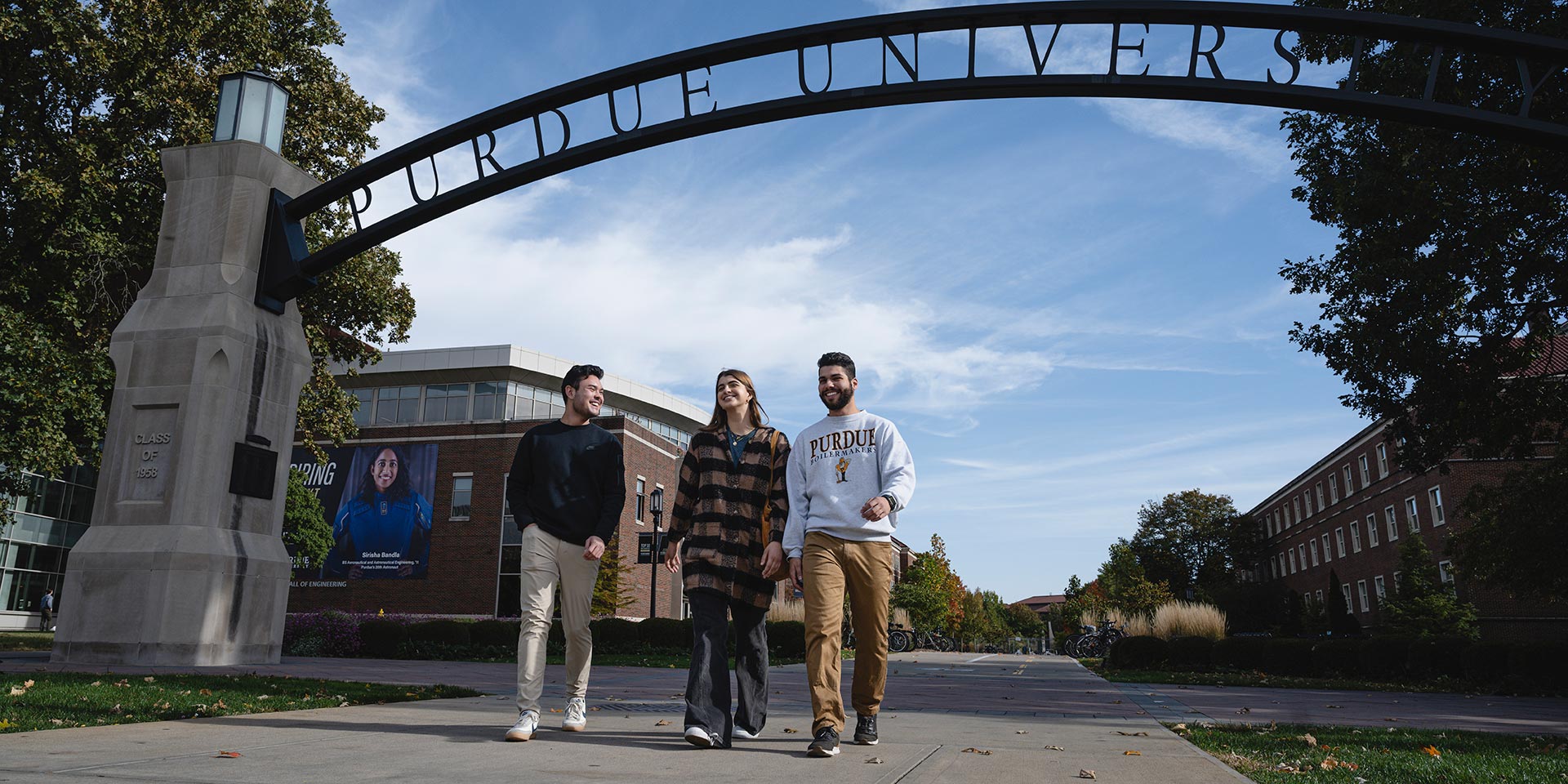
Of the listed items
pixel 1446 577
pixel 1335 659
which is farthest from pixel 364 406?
pixel 1446 577

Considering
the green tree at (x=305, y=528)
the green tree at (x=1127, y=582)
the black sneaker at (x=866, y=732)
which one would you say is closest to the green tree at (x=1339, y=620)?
the green tree at (x=1127, y=582)

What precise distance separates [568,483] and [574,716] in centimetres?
117

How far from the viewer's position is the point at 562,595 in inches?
192

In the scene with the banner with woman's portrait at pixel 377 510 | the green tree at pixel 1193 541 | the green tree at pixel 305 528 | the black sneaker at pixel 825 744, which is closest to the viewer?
the black sneaker at pixel 825 744

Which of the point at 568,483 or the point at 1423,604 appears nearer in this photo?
the point at 568,483

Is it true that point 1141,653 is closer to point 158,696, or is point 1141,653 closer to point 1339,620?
point 158,696

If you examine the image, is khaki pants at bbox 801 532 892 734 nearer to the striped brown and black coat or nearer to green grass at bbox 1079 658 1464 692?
the striped brown and black coat

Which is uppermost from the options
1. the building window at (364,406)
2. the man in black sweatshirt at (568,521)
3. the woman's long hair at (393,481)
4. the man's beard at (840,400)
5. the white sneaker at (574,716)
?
the building window at (364,406)

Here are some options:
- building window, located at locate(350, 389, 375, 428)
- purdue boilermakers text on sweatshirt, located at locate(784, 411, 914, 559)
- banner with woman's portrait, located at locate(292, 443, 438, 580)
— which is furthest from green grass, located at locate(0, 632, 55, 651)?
building window, located at locate(350, 389, 375, 428)

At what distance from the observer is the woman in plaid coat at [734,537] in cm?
466

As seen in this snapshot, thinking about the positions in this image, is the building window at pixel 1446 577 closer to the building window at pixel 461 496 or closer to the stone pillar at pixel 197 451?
the building window at pixel 461 496

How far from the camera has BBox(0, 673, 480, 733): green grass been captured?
4.60 metres

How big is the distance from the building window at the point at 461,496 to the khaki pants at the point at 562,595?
35.4m

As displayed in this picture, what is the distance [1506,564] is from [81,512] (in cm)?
5280
